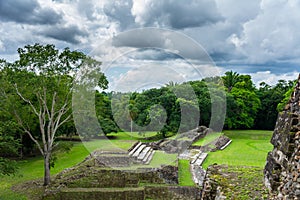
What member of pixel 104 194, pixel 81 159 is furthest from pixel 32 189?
pixel 81 159

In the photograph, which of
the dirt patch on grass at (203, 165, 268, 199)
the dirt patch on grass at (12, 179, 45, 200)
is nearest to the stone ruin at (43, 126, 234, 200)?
the dirt patch on grass at (12, 179, 45, 200)

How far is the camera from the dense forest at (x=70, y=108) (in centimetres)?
1177

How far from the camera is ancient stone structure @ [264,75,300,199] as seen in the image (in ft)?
8.05

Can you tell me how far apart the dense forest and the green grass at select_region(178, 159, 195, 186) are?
5528 mm

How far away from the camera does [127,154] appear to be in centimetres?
1295

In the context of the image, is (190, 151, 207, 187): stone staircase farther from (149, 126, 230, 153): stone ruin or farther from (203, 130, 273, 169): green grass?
(149, 126, 230, 153): stone ruin

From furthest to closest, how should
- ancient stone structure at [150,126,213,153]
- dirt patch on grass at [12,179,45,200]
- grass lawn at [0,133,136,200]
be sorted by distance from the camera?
ancient stone structure at [150,126,213,153] → grass lawn at [0,133,136,200] → dirt patch on grass at [12,179,45,200]

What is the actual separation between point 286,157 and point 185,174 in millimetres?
10919

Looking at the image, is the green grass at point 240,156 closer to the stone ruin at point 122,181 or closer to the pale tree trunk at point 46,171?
the stone ruin at point 122,181

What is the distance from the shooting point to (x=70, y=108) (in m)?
14.3

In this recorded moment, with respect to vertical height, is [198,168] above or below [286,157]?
below

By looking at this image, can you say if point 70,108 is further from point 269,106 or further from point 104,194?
point 269,106

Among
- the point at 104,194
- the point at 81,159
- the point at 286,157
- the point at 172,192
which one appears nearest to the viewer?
the point at 286,157

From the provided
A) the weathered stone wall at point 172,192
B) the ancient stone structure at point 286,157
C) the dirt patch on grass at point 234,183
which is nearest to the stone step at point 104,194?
the weathered stone wall at point 172,192
